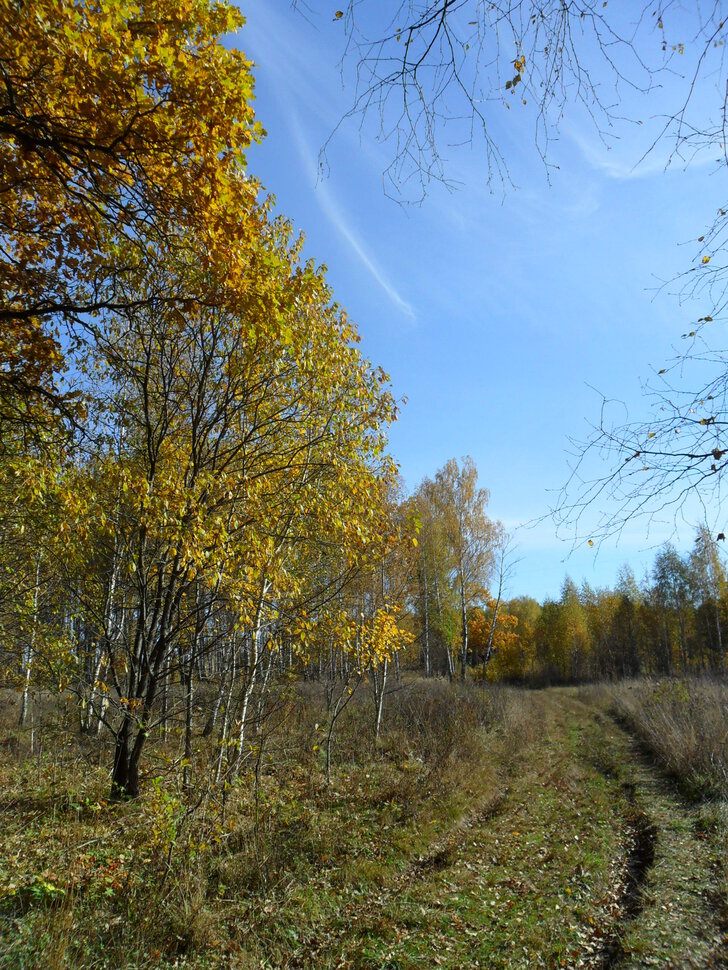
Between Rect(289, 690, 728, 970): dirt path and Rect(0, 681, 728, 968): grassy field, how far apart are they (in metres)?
0.03

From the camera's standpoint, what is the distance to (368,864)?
6.65m

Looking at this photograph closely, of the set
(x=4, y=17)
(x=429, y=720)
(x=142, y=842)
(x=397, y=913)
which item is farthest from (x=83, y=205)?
(x=429, y=720)

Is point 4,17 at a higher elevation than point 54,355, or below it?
higher

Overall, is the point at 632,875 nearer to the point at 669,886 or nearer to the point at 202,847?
the point at 669,886

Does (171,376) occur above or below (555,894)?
above

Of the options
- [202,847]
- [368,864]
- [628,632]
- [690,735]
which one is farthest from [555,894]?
[628,632]

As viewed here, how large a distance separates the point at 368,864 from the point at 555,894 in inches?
84.5

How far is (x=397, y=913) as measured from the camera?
5.53m

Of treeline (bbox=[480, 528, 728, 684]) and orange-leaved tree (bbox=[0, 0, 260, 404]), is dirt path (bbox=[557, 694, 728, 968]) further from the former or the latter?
→ treeline (bbox=[480, 528, 728, 684])

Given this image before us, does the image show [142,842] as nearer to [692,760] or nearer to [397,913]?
[397,913]

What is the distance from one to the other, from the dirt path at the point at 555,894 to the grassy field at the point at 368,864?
26 mm

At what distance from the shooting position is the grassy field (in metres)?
4.69

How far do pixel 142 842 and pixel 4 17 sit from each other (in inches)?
304

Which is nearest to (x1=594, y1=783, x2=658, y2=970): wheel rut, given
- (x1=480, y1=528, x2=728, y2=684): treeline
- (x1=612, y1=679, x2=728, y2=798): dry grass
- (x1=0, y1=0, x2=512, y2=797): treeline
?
(x1=612, y1=679, x2=728, y2=798): dry grass
